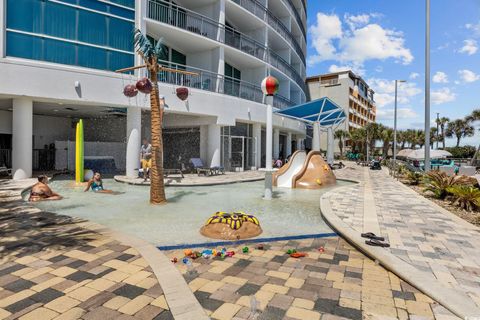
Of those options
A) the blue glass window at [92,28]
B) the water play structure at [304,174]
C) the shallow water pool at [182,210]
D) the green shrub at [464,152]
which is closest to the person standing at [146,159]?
the shallow water pool at [182,210]

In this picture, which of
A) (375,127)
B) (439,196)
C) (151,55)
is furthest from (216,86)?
(375,127)

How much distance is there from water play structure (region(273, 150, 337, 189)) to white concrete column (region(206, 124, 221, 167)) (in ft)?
19.2

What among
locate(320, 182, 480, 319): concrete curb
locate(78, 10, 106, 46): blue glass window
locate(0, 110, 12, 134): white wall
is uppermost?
locate(78, 10, 106, 46): blue glass window

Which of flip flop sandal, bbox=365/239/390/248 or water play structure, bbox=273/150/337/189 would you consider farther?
water play structure, bbox=273/150/337/189

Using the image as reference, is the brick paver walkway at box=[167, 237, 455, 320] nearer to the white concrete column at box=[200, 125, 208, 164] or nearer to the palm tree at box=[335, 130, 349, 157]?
the white concrete column at box=[200, 125, 208, 164]

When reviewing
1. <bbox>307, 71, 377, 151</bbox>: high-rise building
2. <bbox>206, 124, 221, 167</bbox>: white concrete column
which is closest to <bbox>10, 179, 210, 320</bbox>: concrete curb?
<bbox>206, 124, 221, 167</bbox>: white concrete column

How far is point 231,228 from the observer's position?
5.55 metres

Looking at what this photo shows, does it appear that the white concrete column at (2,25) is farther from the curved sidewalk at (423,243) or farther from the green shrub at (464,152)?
the green shrub at (464,152)

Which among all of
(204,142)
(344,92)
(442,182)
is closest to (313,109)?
(204,142)

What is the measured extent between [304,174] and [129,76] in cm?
1006

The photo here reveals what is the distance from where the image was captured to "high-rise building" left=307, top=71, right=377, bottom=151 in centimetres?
6034

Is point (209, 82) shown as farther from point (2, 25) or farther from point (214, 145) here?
point (2, 25)

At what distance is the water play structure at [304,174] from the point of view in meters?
13.9

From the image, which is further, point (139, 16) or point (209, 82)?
point (209, 82)
